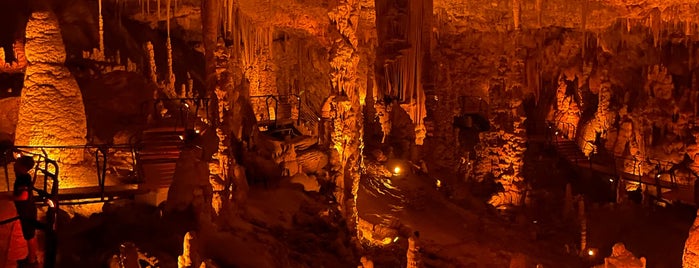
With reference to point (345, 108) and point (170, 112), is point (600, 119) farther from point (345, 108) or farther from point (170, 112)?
point (170, 112)

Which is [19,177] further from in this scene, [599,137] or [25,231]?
[599,137]

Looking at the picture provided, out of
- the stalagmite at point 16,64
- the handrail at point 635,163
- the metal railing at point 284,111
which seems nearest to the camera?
the stalagmite at point 16,64

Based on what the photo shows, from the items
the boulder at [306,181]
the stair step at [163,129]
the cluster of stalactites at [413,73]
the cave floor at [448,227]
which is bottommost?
the cave floor at [448,227]

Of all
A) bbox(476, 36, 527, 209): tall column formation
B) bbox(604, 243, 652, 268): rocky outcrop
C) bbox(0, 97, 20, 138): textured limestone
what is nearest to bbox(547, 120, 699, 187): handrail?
bbox(476, 36, 527, 209): tall column formation

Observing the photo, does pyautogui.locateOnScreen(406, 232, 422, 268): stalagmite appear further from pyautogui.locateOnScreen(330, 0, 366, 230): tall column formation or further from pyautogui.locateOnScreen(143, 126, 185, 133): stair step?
pyautogui.locateOnScreen(143, 126, 185, 133): stair step

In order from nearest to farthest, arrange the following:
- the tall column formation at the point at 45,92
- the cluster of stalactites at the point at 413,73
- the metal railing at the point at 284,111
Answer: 1. the tall column formation at the point at 45,92
2. the cluster of stalactites at the point at 413,73
3. the metal railing at the point at 284,111

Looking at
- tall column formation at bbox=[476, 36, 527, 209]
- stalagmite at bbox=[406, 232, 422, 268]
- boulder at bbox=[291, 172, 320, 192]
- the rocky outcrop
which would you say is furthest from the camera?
tall column formation at bbox=[476, 36, 527, 209]

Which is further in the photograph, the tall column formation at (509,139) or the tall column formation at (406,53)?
the tall column formation at (406,53)

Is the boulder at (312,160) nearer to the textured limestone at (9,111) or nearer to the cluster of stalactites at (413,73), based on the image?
the cluster of stalactites at (413,73)

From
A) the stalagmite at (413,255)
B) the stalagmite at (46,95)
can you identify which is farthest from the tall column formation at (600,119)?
the stalagmite at (46,95)

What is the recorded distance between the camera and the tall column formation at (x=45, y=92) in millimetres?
9188

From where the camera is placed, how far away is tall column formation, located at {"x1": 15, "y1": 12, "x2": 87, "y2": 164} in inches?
362

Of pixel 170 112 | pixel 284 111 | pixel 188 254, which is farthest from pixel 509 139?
pixel 188 254

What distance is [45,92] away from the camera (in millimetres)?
9219
